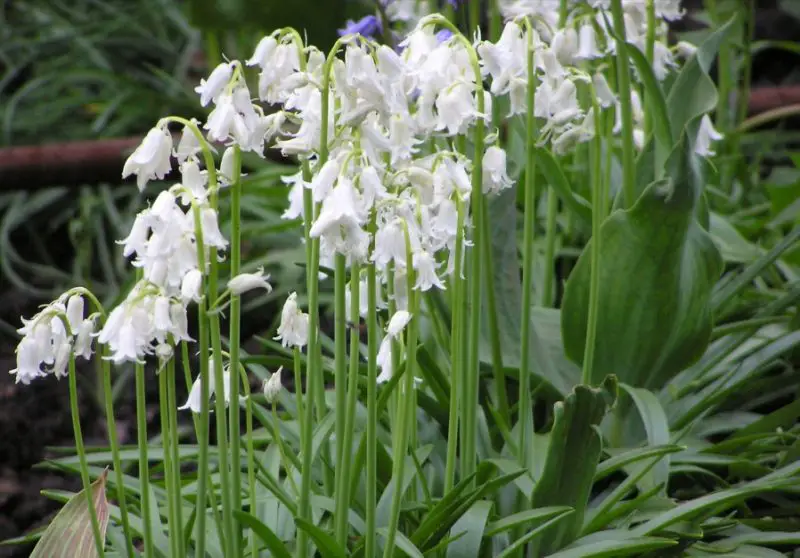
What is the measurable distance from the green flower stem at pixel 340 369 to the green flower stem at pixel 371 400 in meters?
0.03

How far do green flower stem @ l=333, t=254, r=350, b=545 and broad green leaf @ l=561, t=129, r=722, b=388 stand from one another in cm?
77

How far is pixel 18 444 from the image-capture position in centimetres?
327

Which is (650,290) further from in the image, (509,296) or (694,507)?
(694,507)

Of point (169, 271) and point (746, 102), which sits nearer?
point (169, 271)

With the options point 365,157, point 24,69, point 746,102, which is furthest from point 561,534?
point 24,69

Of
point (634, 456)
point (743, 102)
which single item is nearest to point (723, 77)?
point (743, 102)

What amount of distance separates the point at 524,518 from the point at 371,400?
0.35 metres

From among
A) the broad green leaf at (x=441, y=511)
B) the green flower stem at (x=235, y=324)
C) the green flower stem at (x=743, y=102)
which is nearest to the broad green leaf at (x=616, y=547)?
the broad green leaf at (x=441, y=511)

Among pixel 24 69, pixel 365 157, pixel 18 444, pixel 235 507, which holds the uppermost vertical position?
pixel 24 69

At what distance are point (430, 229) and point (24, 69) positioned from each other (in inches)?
175

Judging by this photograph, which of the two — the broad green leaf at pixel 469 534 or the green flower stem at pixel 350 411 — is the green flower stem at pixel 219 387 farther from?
the broad green leaf at pixel 469 534

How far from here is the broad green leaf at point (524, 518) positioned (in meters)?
1.53

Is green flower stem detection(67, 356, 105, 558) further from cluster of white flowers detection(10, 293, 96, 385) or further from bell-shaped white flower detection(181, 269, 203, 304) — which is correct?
bell-shaped white flower detection(181, 269, 203, 304)

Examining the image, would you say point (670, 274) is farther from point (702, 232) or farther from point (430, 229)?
point (430, 229)
